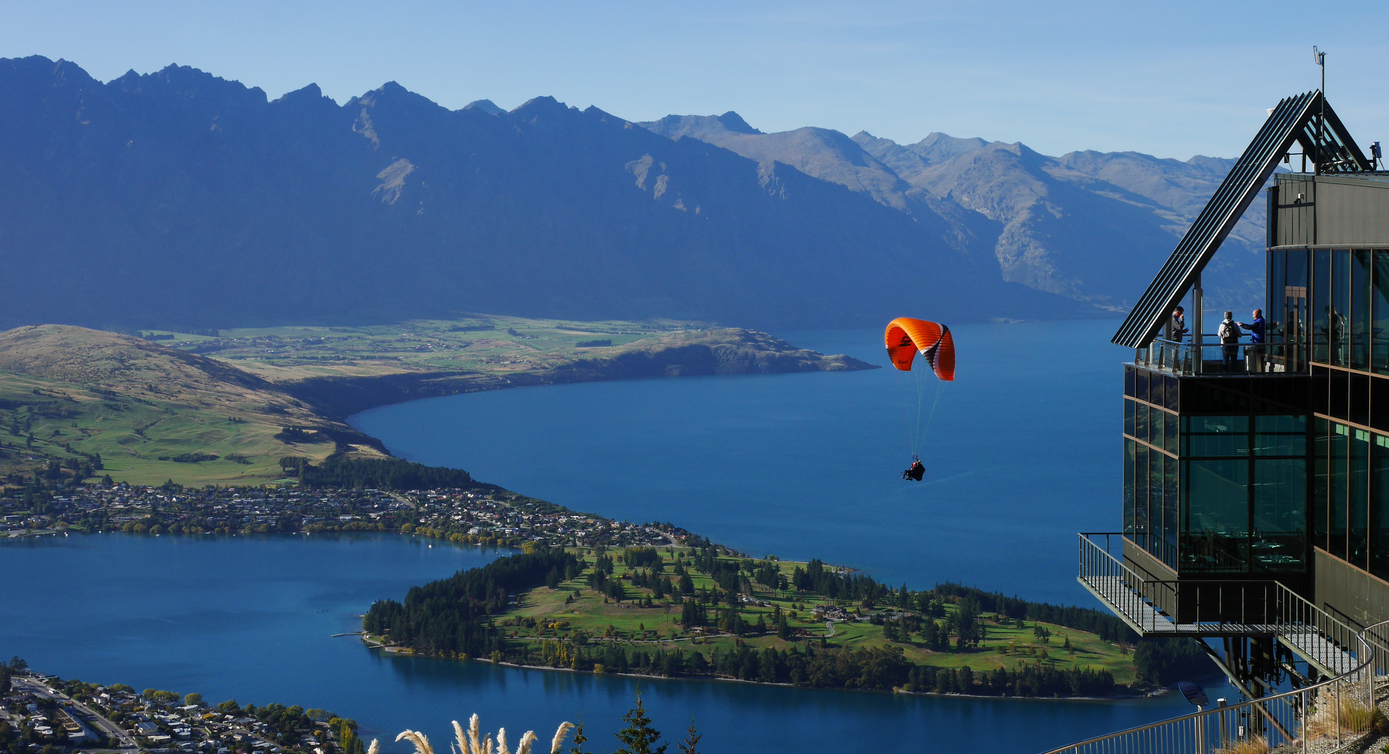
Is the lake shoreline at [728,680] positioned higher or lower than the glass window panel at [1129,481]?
lower

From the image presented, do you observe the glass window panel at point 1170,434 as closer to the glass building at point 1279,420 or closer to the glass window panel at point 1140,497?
the glass building at point 1279,420

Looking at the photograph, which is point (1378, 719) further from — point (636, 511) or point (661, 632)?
point (636, 511)

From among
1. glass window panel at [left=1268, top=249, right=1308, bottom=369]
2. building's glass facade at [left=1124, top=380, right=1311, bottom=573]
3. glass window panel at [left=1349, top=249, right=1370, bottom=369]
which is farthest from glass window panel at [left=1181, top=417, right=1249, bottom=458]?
glass window panel at [left=1349, top=249, right=1370, bottom=369]

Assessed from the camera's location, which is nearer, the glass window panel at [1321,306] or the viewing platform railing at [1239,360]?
the glass window panel at [1321,306]

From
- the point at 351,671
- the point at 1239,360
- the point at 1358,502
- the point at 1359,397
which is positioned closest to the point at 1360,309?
the point at 1359,397

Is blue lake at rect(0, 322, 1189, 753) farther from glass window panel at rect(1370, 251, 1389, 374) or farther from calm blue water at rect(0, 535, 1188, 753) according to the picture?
glass window panel at rect(1370, 251, 1389, 374)

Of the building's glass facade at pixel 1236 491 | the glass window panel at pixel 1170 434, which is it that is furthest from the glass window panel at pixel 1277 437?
the glass window panel at pixel 1170 434

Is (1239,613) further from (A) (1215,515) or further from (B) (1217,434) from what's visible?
(B) (1217,434)
